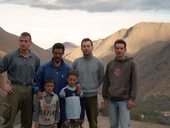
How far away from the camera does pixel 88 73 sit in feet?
25.5

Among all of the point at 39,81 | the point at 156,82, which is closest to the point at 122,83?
the point at 39,81

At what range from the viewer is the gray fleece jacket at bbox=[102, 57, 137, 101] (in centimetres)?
753

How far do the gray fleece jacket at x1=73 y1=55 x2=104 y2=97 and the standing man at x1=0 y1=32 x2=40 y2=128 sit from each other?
0.80 meters

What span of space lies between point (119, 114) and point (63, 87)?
3.66 ft

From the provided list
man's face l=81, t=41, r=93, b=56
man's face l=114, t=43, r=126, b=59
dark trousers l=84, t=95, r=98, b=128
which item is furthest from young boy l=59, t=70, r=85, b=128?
man's face l=114, t=43, r=126, b=59

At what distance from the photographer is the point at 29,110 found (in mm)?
7656

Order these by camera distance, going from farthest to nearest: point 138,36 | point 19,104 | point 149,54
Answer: point 138,36, point 149,54, point 19,104

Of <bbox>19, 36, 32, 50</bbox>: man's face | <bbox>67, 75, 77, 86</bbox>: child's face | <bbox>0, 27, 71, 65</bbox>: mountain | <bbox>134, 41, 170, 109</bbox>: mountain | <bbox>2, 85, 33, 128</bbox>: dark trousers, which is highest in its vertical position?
<bbox>0, 27, 71, 65</bbox>: mountain

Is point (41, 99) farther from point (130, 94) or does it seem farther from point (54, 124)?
point (130, 94)

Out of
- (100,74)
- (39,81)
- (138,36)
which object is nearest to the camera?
(39,81)

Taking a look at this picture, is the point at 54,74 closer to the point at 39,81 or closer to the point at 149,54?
the point at 39,81

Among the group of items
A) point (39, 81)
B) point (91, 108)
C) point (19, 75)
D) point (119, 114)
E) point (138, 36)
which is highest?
point (138, 36)

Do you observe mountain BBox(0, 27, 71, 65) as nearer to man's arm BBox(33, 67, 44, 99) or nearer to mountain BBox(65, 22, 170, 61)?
mountain BBox(65, 22, 170, 61)

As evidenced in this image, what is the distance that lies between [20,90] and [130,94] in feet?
6.18
